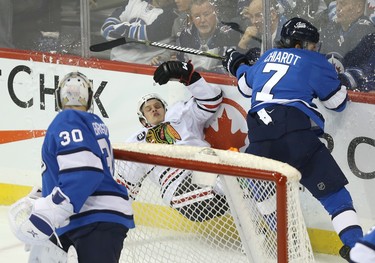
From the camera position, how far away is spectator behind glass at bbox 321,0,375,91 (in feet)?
14.9

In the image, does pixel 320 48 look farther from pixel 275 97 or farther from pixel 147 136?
pixel 147 136

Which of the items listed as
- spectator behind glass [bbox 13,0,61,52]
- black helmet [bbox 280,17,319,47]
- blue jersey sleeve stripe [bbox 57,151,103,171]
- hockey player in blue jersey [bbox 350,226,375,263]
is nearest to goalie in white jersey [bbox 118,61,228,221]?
black helmet [bbox 280,17,319,47]

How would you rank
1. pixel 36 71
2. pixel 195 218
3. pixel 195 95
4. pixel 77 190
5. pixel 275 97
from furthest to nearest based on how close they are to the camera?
pixel 36 71 < pixel 195 95 < pixel 275 97 < pixel 195 218 < pixel 77 190

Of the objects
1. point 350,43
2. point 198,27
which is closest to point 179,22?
point 198,27

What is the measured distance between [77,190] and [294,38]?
5.30 ft

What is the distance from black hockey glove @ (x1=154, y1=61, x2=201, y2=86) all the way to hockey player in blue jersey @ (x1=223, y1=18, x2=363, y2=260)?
39 centimetres

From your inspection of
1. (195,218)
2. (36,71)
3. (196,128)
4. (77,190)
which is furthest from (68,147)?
(36,71)

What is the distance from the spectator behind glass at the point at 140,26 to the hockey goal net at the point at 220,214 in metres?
1.18

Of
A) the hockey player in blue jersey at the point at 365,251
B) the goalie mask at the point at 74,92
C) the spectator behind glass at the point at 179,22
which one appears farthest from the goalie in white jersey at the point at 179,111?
the hockey player in blue jersey at the point at 365,251

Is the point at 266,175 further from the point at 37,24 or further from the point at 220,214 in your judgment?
the point at 37,24

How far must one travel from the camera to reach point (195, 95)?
4.82 meters

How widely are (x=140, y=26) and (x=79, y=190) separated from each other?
2.07 m

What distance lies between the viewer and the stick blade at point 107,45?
16.7 feet

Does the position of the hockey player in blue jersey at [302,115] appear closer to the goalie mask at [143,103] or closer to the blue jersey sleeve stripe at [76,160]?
the goalie mask at [143,103]
